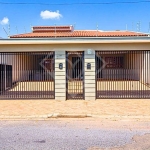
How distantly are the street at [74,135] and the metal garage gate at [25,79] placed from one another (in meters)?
4.91

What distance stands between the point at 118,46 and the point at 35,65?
6754 mm

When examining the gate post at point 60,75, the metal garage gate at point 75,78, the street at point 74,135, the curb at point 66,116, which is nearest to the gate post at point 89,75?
the metal garage gate at point 75,78

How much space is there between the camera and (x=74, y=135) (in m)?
5.57

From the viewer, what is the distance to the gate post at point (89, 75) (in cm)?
1114

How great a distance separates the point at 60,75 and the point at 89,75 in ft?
4.95

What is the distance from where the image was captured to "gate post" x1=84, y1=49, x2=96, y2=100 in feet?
36.6

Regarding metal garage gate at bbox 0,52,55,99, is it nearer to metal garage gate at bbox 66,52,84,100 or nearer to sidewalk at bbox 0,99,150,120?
metal garage gate at bbox 66,52,84,100

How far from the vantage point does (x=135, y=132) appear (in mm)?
5852

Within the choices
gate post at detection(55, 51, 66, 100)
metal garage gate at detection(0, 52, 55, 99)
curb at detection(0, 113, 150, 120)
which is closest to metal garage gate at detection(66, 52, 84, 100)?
gate post at detection(55, 51, 66, 100)

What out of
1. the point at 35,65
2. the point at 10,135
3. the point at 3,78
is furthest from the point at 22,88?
the point at 10,135

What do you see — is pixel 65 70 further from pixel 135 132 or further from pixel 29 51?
pixel 135 132

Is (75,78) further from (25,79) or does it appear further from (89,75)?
(25,79)

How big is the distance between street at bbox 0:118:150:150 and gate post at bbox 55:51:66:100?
3.89m

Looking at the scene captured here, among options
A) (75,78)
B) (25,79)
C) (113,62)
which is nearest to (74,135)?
(75,78)
